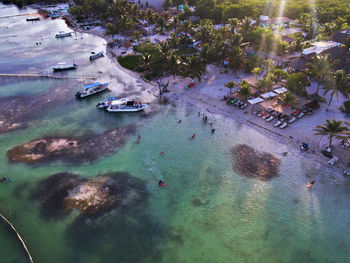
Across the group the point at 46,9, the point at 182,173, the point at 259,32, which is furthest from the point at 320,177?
the point at 46,9

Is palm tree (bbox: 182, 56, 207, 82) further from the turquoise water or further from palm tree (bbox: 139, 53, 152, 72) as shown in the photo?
the turquoise water

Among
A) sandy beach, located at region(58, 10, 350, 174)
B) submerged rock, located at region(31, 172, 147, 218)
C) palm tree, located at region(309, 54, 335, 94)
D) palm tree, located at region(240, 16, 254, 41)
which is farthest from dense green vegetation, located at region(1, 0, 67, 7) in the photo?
palm tree, located at region(309, 54, 335, 94)

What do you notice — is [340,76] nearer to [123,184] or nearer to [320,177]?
[320,177]

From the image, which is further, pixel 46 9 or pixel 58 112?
pixel 46 9

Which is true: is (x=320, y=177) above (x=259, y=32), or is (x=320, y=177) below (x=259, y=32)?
below

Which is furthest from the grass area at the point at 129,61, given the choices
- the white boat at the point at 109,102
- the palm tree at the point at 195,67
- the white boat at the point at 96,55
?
the white boat at the point at 109,102

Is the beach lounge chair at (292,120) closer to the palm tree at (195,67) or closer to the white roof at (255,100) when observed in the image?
the white roof at (255,100)

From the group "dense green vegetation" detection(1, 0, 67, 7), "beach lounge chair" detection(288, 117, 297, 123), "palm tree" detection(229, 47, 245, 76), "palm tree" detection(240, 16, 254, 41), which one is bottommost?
"beach lounge chair" detection(288, 117, 297, 123)
